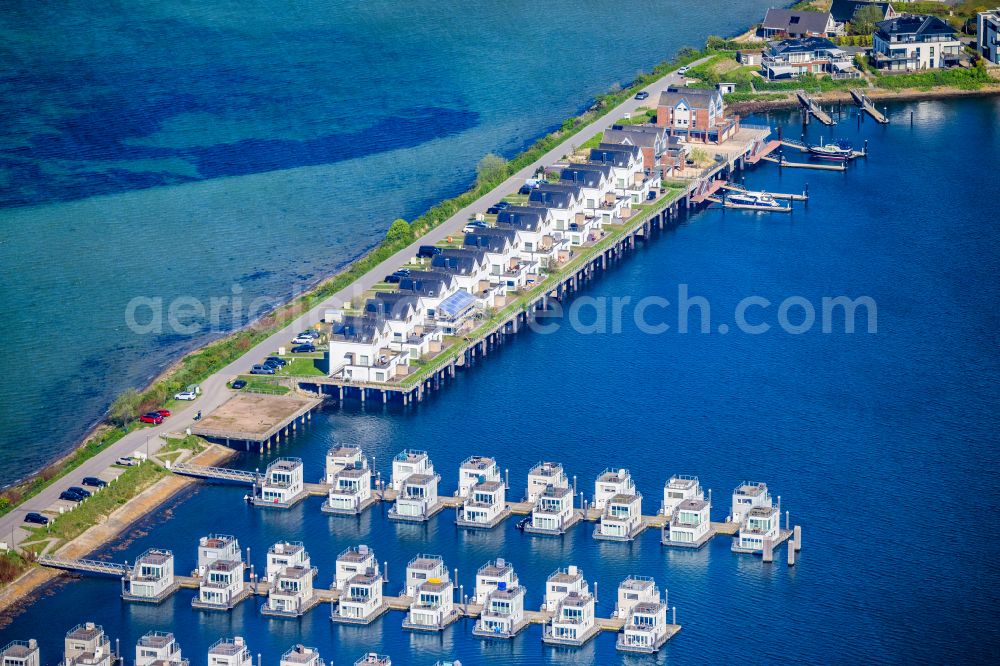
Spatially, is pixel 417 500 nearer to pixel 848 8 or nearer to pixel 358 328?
pixel 358 328

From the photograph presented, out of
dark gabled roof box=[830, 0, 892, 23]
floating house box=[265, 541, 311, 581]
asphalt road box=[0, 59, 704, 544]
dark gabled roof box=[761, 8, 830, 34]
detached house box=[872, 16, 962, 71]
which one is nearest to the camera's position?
floating house box=[265, 541, 311, 581]

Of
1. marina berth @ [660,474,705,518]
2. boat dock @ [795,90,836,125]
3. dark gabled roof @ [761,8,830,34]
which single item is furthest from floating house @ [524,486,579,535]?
dark gabled roof @ [761,8,830,34]

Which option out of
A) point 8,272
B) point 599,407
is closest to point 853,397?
point 599,407

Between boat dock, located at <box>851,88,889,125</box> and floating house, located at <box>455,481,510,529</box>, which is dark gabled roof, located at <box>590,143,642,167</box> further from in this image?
floating house, located at <box>455,481,510,529</box>

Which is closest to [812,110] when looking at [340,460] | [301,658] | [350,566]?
[340,460]

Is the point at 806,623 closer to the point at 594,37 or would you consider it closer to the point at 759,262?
the point at 759,262

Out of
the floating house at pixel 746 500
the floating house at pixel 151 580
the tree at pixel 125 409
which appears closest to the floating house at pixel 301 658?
the floating house at pixel 151 580
